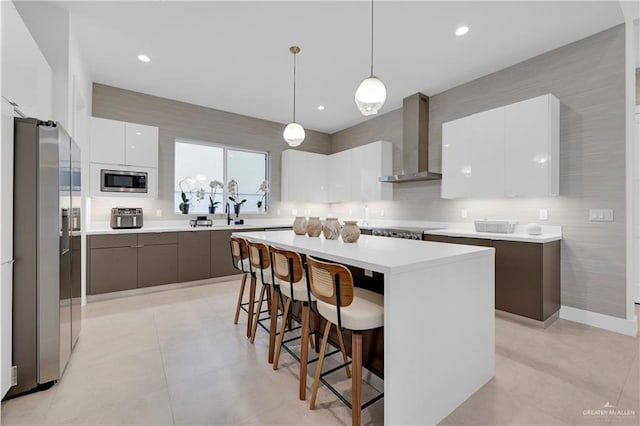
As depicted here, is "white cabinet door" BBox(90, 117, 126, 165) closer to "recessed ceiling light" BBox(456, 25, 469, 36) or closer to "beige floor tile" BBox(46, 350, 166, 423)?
"beige floor tile" BBox(46, 350, 166, 423)

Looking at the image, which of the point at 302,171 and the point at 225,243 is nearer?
the point at 225,243

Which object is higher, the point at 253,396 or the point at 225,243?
the point at 225,243

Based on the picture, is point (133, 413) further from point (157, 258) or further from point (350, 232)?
point (157, 258)

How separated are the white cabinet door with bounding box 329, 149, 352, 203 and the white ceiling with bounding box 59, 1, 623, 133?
1647mm

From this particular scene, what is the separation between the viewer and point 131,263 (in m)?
3.75

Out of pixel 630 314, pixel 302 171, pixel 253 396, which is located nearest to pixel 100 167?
pixel 302 171

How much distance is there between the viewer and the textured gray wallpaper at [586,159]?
8.94 ft

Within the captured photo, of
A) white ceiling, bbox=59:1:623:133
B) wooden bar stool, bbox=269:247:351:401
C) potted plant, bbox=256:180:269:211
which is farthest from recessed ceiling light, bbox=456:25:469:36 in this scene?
potted plant, bbox=256:180:269:211

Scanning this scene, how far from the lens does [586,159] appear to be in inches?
114

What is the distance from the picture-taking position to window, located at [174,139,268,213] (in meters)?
4.80

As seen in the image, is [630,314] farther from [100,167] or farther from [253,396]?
[100,167]

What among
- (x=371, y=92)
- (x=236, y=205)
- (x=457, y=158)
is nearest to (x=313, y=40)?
(x=371, y=92)

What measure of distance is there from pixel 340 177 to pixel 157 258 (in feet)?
11.5

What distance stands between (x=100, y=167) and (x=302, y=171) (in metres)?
3.22
